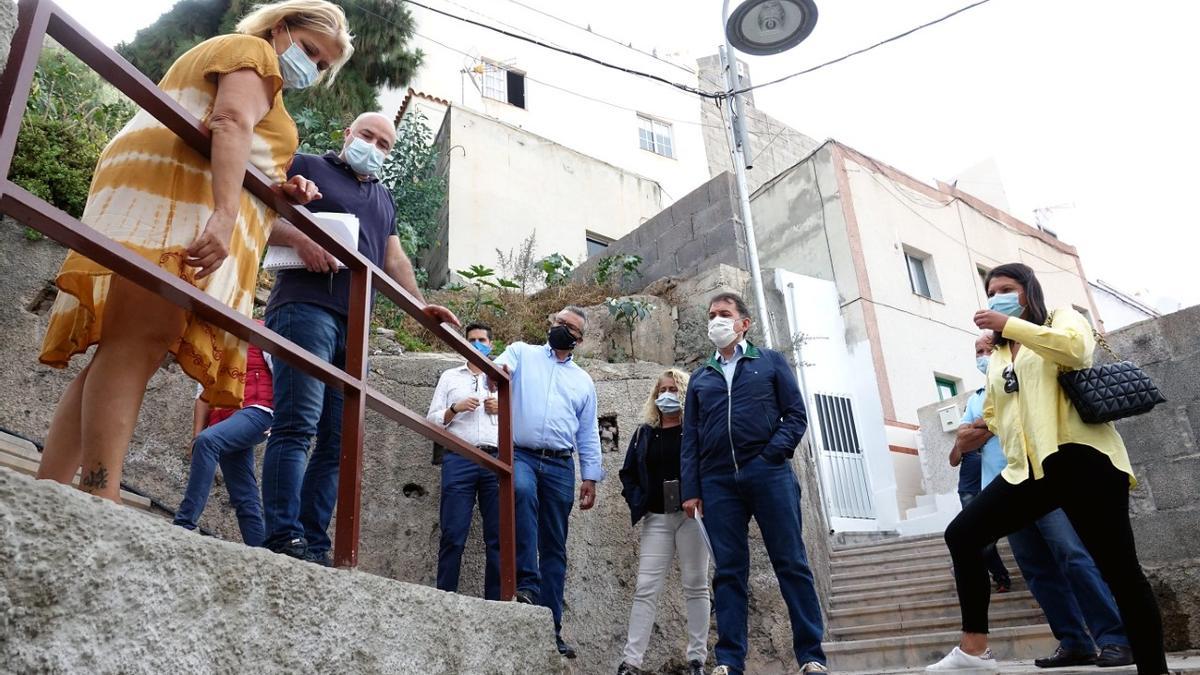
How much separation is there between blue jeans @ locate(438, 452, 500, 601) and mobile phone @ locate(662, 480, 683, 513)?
0.94 meters

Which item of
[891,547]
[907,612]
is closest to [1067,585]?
[907,612]

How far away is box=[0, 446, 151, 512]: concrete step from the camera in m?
3.34

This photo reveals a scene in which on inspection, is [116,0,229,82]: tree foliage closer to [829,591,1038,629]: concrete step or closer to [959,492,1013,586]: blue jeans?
[829,591,1038,629]: concrete step

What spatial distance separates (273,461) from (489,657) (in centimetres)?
88

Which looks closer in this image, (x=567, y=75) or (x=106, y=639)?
(x=106, y=639)

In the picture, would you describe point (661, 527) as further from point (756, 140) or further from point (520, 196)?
point (756, 140)

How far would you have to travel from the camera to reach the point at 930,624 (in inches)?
228

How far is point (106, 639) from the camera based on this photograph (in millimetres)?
1390

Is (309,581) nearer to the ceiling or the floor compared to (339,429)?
nearer to the floor

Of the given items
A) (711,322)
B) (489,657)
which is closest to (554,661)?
(489,657)

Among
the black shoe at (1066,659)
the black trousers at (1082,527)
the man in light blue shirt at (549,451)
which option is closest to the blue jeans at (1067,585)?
the black shoe at (1066,659)

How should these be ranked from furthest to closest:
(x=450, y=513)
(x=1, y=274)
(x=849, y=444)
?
(x=849, y=444) < (x=1, y=274) < (x=450, y=513)

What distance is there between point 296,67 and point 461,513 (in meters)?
2.32

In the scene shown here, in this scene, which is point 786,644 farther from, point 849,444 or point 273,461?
point 849,444
